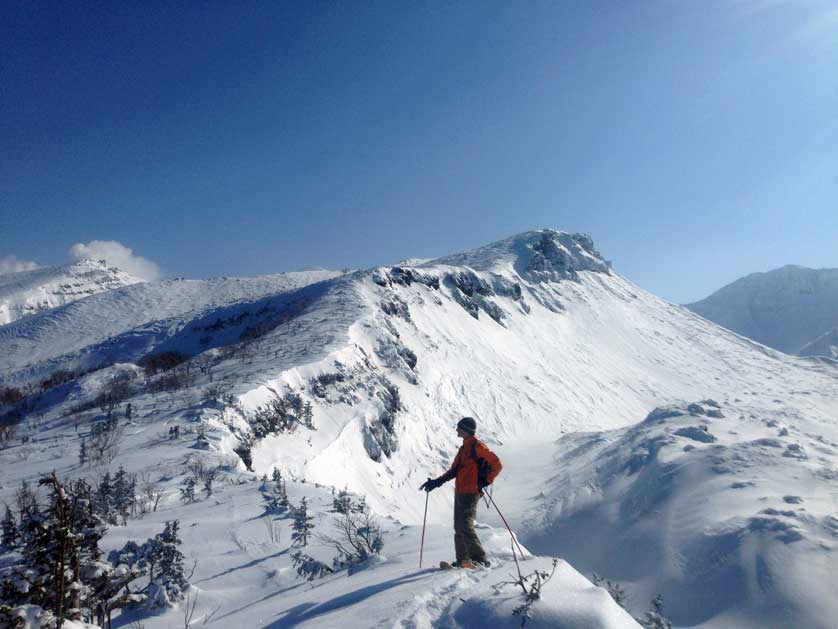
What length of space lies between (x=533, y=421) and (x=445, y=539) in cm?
2537

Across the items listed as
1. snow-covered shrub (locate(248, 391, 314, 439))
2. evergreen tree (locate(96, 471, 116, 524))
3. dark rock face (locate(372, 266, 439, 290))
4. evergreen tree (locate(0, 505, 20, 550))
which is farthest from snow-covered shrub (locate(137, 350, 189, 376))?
evergreen tree (locate(0, 505, 20, 550))

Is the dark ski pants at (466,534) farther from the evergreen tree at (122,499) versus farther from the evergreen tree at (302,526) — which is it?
the evergreen tree at (122,499)

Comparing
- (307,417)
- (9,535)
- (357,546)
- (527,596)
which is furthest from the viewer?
(307,417)

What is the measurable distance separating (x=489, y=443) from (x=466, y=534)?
72.5 ft

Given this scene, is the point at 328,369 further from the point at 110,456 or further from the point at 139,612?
the point at 139,612

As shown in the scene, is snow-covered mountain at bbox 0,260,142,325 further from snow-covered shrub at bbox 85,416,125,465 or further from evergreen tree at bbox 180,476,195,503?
evergreen tree at bbox 180,476,195,503

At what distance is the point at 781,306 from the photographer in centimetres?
12025

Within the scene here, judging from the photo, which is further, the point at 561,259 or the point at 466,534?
the point at 561,259

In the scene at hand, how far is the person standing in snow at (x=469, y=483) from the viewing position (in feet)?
15.8

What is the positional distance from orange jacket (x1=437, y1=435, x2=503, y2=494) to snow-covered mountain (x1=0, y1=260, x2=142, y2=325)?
179 meters

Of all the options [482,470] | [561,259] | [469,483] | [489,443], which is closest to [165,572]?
[469,483]

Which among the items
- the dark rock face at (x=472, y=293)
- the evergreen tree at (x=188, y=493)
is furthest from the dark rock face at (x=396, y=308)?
the evergreen tree at (x=188, y=493)

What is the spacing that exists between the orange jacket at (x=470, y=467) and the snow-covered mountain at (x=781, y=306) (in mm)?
129709

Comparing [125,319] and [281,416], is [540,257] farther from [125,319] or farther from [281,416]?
[125,319]
